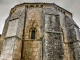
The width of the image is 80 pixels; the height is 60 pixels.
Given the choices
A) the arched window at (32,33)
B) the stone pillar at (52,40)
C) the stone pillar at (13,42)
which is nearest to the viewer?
the stone pillar at (52,40)

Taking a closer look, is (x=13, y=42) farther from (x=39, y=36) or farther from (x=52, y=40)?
(x=52, y=40)

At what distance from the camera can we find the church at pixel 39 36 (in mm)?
7766

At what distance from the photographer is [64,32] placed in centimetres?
1082

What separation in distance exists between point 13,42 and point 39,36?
92.6 inches

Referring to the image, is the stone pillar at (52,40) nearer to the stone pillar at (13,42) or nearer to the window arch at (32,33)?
the window arch at (32,33)

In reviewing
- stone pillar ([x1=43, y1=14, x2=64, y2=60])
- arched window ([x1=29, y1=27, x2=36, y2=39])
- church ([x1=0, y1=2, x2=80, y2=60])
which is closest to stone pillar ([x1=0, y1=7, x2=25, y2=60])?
church ([x1=0, y1=2, x2=80, y2=60])

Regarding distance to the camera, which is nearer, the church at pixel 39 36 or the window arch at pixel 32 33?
the church at pixel 39 36

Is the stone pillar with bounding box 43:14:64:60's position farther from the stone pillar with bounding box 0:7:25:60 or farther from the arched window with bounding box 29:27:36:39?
the stone pillar with bounding box 0:7:25:60

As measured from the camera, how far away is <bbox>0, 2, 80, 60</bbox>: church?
7.77 meters

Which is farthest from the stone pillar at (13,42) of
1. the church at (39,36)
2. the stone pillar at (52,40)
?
the stone pillar at (52,40)

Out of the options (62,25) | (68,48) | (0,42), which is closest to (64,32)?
(62,25)

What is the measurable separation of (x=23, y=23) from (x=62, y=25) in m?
3.74

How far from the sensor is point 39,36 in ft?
31.1

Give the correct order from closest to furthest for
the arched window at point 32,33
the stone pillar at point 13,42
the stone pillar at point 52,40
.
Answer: the stone pillar at point 52,40 < the stone pillar at point 13,42 < the arched window at point 32,33
